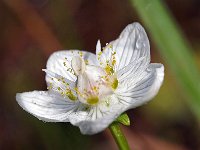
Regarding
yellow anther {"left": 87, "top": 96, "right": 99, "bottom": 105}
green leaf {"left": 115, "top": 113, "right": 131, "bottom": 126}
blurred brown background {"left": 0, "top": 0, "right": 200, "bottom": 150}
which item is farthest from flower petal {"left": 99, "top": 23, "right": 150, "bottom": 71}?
blurred brown background {"left": 0, "top": 0, "right": 200, "bottom": 150}

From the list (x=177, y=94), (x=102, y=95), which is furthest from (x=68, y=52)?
(x=177, y=94)

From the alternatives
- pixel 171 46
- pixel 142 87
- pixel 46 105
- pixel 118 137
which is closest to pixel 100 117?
pixel 118 137

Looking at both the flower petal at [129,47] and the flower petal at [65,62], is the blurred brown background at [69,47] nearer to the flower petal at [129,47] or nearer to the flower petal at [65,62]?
the flower petal at [65,62]

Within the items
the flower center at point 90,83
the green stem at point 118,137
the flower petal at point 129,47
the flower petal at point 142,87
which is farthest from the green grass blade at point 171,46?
the green stem at point 118,137

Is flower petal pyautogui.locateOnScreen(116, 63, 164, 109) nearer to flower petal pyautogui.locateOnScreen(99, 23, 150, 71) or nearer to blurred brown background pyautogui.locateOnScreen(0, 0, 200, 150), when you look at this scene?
flower petal pyautogui.locateOnScreen(99, 23, 150, 71)

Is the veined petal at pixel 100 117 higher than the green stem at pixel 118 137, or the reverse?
the veined petal at pixel 100 117

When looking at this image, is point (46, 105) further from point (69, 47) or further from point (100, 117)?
point (69, 47)
